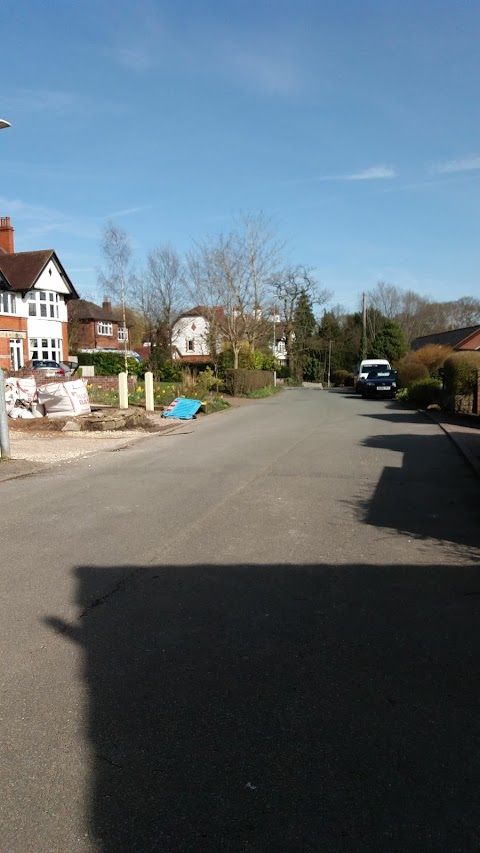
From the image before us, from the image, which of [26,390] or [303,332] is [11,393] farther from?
[303,332]

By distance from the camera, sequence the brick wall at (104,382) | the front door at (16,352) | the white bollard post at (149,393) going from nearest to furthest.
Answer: the white bollard post at (149,393) < the brick wall at (104,382) < the front door at (16,352)

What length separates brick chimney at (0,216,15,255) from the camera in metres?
50.2

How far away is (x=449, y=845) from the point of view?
255cm

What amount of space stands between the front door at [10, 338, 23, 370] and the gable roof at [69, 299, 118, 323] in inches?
825

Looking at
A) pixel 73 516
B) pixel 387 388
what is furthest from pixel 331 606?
pixel 387 388

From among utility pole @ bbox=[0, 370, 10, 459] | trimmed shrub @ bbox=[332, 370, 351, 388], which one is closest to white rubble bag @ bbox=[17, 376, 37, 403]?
utility pole @ bbox=[0, 370, 10, 459]

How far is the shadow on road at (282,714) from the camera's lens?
8.82 ft

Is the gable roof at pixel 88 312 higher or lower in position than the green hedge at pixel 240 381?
higher

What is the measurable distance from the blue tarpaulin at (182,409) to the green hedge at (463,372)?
889 cm

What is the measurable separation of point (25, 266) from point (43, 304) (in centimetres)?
275

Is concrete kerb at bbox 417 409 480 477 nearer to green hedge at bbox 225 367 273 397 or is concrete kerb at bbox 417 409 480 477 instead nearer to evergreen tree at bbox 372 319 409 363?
green hedge at bbox 225 367 273 397

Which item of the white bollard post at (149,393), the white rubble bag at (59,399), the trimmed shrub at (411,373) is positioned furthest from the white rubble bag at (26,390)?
the trimmed shrub at (411,373)

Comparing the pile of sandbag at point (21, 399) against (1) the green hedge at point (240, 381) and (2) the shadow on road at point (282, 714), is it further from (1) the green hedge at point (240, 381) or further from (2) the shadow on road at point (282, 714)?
(1) the green hedge at point (240, 381)

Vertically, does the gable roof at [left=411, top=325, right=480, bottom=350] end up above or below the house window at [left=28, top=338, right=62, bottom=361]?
above
